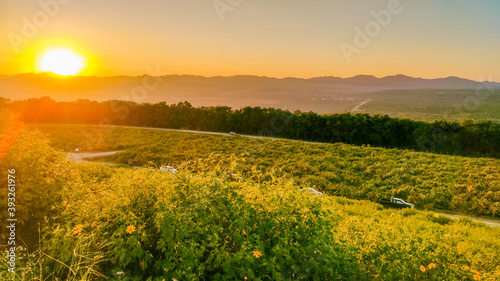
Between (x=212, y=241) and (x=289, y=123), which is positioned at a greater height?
(x=212, y=241)

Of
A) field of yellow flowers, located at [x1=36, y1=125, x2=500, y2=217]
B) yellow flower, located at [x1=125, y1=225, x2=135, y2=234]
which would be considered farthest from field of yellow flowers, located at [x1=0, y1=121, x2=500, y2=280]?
field of yellow flowers, located at [x1=36, y1=125, x2=500, y2=217]

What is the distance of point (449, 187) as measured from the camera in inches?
999

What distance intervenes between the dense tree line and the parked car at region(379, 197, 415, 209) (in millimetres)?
21259

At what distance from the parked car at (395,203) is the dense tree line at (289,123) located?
21.3 meters

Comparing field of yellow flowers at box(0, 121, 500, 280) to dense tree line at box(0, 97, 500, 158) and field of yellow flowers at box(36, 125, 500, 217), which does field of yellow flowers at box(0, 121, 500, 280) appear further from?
dense tree line at box(0, 97, 500, 158)

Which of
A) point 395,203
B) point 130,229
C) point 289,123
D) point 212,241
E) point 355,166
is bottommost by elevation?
point 395,203

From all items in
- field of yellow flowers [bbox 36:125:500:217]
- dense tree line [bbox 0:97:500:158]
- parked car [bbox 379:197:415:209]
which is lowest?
parked car [bbox 379:197:415:209]

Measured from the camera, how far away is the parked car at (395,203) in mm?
23016

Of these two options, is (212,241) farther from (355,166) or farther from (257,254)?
(355,166)

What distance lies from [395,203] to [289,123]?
27199 millimetres

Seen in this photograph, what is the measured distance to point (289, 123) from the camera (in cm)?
4912

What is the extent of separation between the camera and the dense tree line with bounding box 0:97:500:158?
4066cm

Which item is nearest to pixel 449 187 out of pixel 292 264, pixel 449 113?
pixel 292 264

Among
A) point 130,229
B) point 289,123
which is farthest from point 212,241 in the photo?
point 289,123
